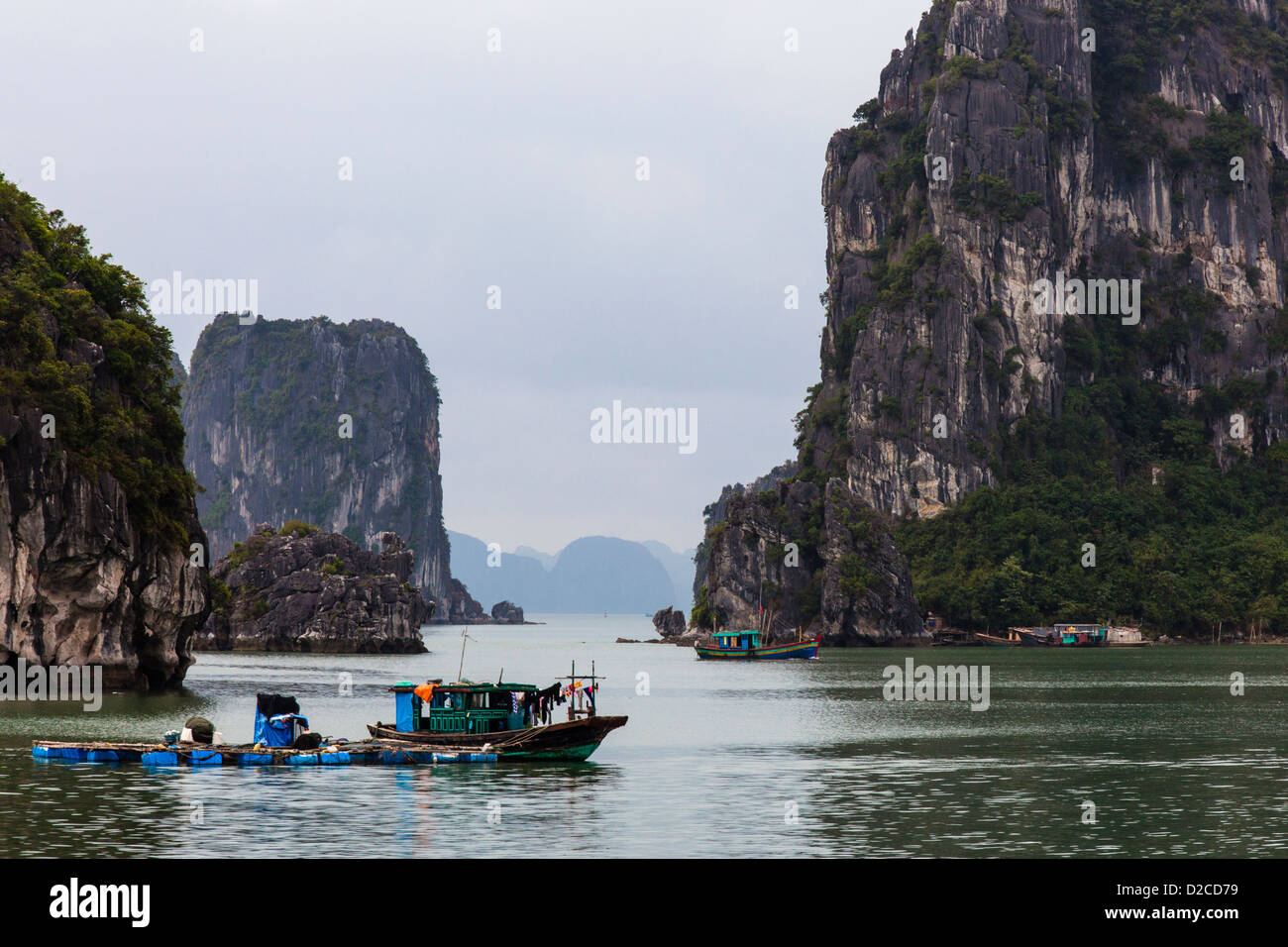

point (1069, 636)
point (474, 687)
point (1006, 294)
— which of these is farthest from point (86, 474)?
point (1006, 294)

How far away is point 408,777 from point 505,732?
15.1 ft

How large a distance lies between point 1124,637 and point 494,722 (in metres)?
122

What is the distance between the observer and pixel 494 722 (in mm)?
43750

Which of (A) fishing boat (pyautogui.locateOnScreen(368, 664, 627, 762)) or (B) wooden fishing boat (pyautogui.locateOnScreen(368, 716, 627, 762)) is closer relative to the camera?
(B) wooden fishing boat (pyautogui.locateOnScreen(368, 716, 627, 762))

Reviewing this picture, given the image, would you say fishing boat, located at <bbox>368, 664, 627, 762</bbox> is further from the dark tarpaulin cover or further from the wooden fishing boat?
the dark tarpaulin cover

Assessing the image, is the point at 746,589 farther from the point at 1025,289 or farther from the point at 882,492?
the point at 1025,289

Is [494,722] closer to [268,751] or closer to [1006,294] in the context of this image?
[268,751]

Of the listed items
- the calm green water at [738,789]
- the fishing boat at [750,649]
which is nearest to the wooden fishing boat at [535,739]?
the calm green water at [738,789]

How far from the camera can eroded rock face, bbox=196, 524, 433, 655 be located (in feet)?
442

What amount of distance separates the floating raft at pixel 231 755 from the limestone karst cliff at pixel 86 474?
2178 centimetres

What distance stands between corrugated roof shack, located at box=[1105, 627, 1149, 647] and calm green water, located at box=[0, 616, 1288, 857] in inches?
3235

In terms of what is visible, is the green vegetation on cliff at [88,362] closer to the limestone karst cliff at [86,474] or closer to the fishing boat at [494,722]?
the limestone karst cliff at [86,474]

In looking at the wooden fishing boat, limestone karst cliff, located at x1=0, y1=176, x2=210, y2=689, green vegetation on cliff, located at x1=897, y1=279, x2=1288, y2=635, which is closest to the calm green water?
the wooden fishing boat
